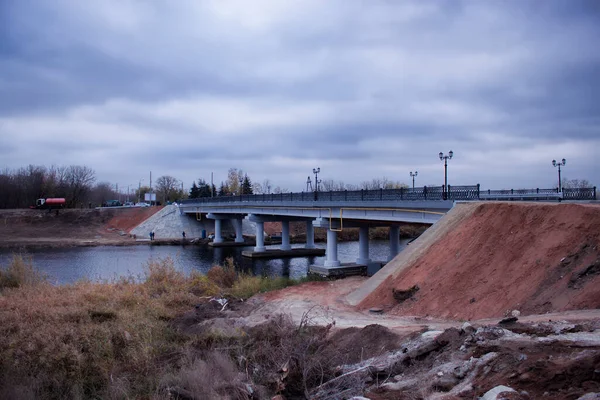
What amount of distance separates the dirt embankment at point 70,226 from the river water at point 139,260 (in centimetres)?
764

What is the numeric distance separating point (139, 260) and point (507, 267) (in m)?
40.0

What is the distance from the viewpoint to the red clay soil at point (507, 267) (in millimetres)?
12867

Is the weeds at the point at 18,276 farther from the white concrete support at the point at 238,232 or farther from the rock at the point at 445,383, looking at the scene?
the white concrete support at the point at 238,232

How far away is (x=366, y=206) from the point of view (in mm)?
32438

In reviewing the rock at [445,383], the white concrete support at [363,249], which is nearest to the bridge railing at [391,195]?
the white concrete support at [363,249]

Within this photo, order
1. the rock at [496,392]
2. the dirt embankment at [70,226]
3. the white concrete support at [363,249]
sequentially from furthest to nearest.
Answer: the dirt embankment at [70,226] < the white concrete support at [363,249] < the rock at [496,392]

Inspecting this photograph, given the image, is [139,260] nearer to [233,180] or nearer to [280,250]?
[280,250]

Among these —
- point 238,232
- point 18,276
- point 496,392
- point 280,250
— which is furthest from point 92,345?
point 238,232

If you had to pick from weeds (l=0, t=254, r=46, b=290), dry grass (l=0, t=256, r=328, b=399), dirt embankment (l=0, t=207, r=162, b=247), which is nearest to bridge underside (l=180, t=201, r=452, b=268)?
dry grass (l=0, t=256, r=328, b=399)

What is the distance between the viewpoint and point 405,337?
10430mm

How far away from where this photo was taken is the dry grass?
388 inches

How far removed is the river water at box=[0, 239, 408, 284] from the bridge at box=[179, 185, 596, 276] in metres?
3.93

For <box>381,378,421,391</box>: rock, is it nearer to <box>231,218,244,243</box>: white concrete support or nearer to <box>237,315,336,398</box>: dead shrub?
<box>237,315,336,398</box>: dead shrub

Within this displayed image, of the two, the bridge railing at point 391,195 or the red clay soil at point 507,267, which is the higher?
the bridge railing at point 391,195
